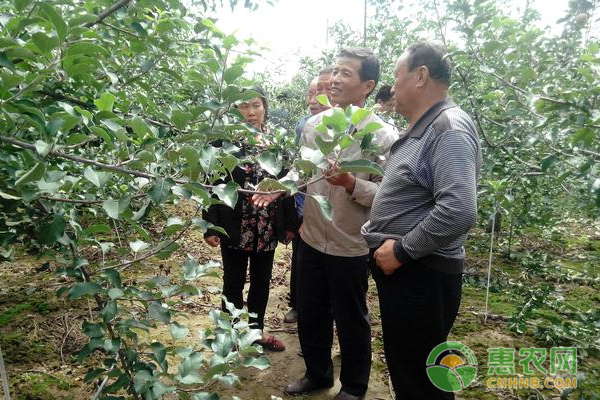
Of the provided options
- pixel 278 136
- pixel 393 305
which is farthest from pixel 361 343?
pixel 278 136

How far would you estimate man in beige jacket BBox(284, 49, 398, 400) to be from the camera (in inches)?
87.9

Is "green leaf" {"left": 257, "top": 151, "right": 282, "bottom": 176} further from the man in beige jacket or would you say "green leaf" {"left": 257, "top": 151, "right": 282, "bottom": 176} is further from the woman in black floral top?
the woman in black floral top

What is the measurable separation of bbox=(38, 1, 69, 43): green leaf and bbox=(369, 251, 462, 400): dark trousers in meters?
1.36

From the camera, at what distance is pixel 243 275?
2.74 meters

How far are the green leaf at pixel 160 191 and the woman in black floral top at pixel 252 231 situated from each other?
1.45m

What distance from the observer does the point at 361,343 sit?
2.32 m

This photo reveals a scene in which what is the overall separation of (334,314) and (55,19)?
1.89m

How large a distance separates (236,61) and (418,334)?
48.4 inches

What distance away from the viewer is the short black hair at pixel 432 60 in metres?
1.69

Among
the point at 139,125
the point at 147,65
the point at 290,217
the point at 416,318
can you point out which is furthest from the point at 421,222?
the point at 290,217

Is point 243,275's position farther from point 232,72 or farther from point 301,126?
point 232,72

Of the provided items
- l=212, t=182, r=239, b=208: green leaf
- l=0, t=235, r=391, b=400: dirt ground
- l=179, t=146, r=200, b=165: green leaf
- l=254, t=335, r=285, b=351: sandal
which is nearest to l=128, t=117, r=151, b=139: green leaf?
l=179, t=146, r=200, b=165: green leaf

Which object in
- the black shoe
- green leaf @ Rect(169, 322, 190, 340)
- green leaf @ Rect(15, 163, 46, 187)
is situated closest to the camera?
green leaf @ Rect(15, 163, 46, 187)

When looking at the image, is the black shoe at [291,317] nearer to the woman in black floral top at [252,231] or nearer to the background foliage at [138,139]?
the woman in black floral top at [252,231]
